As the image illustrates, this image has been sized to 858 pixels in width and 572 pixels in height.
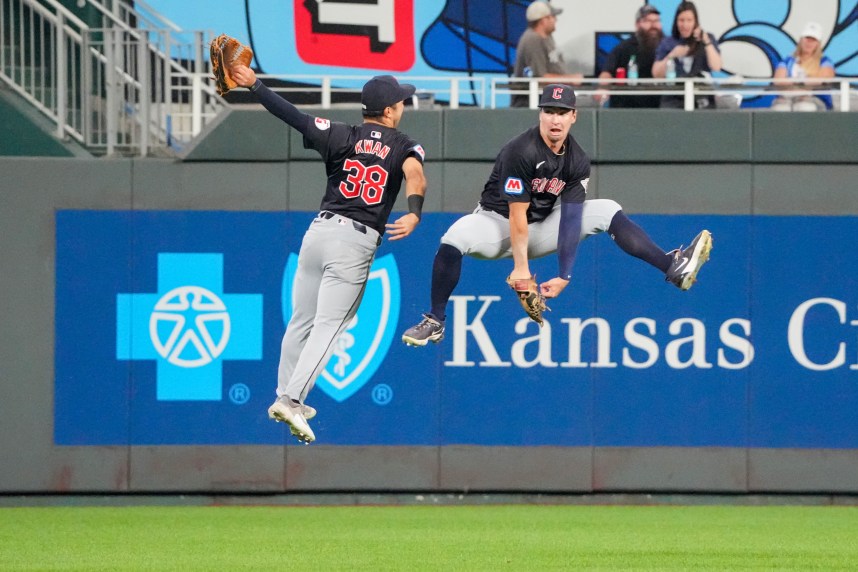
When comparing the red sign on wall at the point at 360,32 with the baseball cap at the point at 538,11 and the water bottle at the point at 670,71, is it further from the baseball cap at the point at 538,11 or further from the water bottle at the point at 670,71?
the water bottle at the point at 670,71

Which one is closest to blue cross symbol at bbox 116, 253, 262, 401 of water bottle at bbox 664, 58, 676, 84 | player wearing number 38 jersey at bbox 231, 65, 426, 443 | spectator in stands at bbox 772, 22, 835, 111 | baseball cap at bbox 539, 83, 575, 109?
water bottle at bbox 664, 58, 676, 84

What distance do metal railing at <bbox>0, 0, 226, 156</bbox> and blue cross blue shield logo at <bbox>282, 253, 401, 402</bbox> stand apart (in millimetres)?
1949

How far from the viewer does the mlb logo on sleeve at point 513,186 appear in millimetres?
8984

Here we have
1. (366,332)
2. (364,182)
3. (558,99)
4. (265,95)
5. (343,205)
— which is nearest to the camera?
(558,99)

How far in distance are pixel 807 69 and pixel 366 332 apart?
5163mm

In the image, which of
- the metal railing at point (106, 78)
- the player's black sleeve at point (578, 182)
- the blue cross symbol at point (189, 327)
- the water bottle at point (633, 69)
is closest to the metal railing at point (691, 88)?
the water bottle at point (633, 69)

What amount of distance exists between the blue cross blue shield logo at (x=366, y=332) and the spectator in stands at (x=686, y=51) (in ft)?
11.0

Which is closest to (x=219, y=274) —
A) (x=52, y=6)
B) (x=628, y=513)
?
(x=52, y=6)

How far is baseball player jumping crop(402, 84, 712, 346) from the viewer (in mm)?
8953

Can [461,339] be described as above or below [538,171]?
below

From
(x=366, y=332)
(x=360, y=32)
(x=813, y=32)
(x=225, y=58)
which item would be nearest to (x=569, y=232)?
(x=225, y=58)

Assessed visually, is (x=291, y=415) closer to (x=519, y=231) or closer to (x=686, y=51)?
(x=519, y=231)

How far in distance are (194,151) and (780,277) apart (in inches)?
238

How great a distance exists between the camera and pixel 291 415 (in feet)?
29.6
